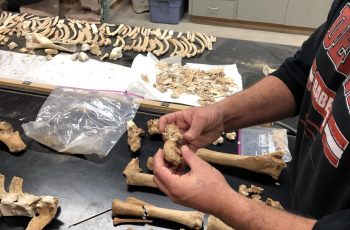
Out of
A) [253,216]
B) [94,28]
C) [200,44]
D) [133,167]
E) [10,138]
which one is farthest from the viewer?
[94,28]

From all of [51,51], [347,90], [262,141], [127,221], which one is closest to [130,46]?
[51,51]

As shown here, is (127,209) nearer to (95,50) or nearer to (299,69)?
(299,69)

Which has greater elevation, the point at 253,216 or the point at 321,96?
the point at 321,96

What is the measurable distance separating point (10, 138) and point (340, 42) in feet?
3.85

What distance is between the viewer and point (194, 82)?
191cm

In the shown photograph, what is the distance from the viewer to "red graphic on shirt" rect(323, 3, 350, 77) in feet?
2.81

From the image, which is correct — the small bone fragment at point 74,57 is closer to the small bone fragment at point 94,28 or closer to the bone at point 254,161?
the small bone fragment at point 94,28

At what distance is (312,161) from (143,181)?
559 mm

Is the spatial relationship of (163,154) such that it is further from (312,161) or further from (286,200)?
(286,200)

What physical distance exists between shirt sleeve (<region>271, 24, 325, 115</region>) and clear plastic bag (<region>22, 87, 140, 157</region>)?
2.25 feet

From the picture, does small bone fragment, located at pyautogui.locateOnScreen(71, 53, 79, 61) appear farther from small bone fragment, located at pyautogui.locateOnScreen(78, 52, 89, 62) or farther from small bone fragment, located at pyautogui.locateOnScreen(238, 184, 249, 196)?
small bone fragment, located at pyautogui.locateOnScreen(238, 184, 249, 196)

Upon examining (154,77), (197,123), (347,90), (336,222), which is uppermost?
(347,90)

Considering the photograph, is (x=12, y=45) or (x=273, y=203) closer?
(x=273, y=203)

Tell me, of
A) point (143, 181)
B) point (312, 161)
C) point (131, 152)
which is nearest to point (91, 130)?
point (131, 152)
